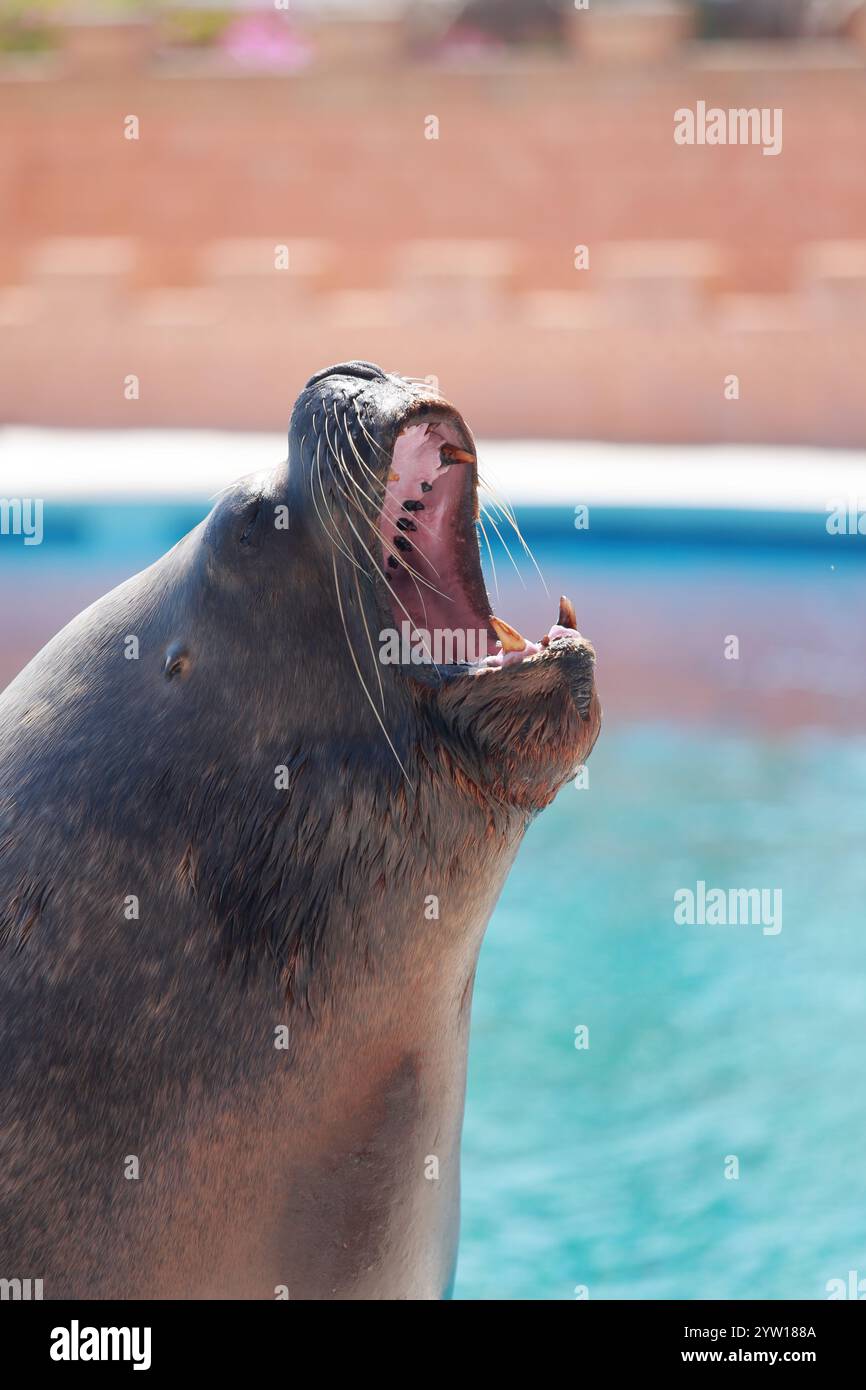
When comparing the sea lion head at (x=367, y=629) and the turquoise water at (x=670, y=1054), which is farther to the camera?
the turquoise water at (x=670, y=1054)

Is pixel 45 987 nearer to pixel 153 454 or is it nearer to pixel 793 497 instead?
pixel 793 497

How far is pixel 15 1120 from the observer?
1709 millimetres

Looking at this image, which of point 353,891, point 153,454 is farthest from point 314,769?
point 153,454

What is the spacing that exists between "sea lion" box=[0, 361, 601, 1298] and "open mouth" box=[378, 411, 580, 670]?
0.11ft

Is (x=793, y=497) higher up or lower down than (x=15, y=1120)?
higher up

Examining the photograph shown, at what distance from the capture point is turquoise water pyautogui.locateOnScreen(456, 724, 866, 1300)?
3.33 meters

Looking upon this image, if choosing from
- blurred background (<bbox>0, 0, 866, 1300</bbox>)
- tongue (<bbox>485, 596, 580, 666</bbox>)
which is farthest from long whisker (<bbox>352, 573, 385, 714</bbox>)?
blurred background (<bbox>0, 0, 866, 1300</bbox>)

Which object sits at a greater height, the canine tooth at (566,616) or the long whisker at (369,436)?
the long whisker at (369,436)

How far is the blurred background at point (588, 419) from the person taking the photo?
12.4 ft

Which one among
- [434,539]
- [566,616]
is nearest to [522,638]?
[566,616]

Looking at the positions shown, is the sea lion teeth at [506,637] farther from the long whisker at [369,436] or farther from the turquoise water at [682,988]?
the turquoise water at [682,988]

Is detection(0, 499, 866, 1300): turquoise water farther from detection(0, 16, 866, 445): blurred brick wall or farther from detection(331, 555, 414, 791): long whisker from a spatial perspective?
detection(0, 16, 866, 445): blurred brick wall

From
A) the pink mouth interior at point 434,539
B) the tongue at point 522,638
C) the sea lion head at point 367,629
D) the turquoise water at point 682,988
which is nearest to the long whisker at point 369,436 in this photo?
the sea lion head at point 367,629

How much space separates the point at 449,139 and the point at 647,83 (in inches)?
73.4
